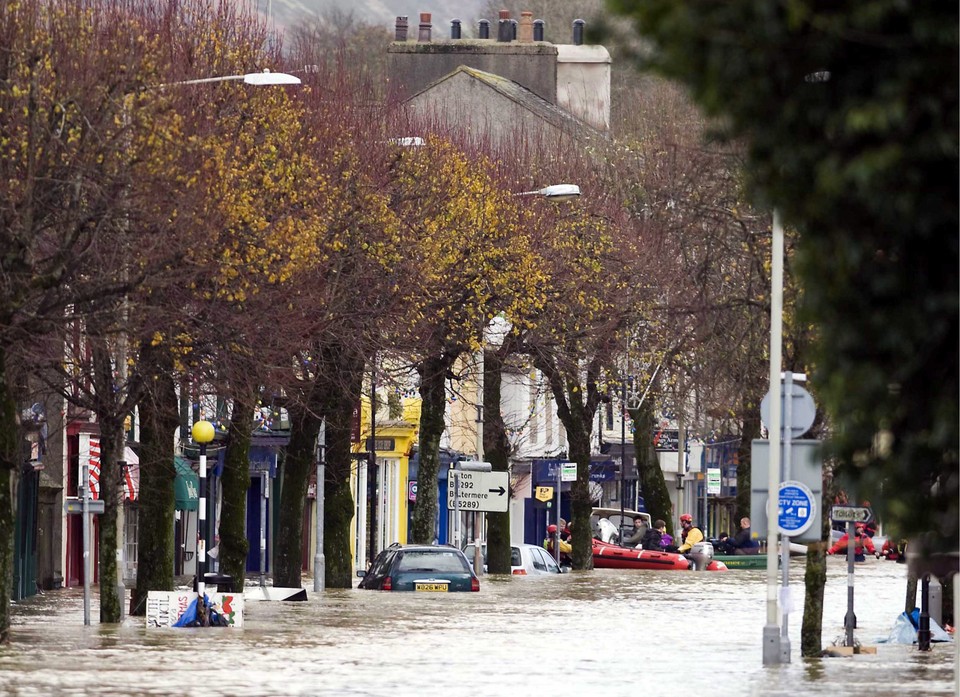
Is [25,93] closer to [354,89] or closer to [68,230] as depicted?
[68,230]

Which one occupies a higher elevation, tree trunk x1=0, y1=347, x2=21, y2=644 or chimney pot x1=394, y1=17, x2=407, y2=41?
chimney pot x1=394, y1=17, x2=407, y2=41

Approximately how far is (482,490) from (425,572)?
539 centimetres

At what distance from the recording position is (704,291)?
27625mm

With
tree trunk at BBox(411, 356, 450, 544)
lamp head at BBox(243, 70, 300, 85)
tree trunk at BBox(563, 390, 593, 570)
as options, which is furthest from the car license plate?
lamp head at BBox(243, 70, 300, 85)

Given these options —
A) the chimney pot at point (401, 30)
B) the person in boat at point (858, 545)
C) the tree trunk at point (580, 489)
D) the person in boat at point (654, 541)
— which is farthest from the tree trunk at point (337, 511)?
the chimney pot at point (401, 30)

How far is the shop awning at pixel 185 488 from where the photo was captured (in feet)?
177

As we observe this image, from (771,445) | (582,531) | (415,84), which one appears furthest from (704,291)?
(415,84)

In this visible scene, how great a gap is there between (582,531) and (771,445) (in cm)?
3431

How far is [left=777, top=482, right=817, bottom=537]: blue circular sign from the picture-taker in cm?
2277

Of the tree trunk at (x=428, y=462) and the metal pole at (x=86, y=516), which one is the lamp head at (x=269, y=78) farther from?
the tree trunk at (x=428, y=462)

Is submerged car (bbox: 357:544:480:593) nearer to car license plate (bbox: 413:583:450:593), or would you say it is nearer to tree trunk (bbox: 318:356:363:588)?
car license plate (bbox: 413:583:450:593)

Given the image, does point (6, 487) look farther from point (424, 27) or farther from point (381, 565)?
point (424, 27)

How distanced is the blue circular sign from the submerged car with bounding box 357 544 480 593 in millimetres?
19465

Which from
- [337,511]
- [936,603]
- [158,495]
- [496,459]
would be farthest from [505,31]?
[936,603]
